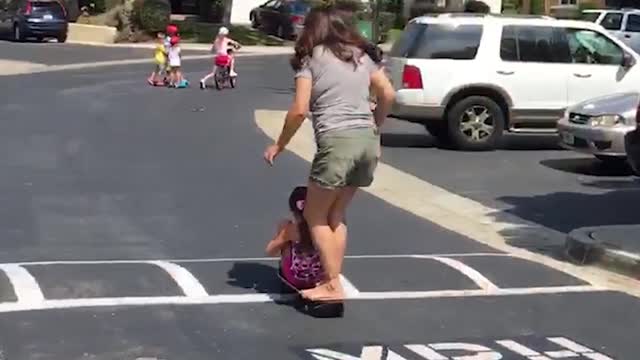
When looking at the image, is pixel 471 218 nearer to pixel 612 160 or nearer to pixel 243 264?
pixel 243 264

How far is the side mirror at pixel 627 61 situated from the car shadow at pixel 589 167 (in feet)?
6.02

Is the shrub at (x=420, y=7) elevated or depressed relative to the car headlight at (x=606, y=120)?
depressed

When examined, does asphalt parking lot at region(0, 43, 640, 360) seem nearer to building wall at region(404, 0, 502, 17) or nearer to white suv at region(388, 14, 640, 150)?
white suv at region(388, 14, 640, 150)

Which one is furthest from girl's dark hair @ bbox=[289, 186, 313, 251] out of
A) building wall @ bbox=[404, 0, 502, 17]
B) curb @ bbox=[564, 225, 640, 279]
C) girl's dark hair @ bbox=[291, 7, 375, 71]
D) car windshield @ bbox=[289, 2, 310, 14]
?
building wall @ bbox=[404, 0, 502, 17]

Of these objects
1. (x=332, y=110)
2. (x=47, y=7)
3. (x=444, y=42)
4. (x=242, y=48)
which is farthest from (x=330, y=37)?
(x=47, y=7)

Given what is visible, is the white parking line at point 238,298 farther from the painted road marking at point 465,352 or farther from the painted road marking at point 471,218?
the painted road marking at point 465,352

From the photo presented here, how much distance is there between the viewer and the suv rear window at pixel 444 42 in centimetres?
1658

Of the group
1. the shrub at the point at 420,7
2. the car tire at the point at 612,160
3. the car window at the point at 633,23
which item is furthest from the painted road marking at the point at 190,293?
the shrub at the point at 420,7

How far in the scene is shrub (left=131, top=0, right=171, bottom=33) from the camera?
42719mm

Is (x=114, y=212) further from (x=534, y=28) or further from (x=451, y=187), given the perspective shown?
(x=534, y=28)

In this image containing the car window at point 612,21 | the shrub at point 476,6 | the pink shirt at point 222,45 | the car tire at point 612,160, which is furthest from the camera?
the shrub at point 476,6

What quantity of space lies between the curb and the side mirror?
7800 mm

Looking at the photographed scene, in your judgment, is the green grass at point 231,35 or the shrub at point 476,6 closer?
the green grass at point 231,35

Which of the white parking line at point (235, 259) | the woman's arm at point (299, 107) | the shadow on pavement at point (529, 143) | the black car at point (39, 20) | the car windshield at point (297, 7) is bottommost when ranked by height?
the black car at point (39, 20)
